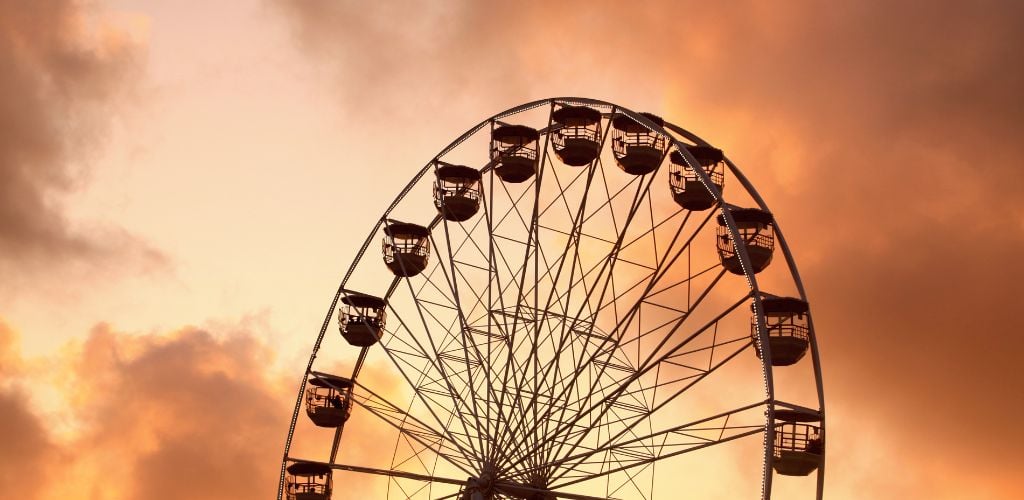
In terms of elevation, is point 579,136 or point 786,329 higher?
point 579,136


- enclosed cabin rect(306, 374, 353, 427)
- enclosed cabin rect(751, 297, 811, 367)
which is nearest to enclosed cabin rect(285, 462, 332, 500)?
enclosed cabin rect(306, 374, 353, 427)

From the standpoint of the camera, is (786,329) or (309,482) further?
(309,482)

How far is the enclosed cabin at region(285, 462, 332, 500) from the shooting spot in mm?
43312

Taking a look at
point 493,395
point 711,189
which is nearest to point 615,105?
point 711,189

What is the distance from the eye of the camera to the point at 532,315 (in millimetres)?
40844

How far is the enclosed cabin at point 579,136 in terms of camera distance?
41.4 meters

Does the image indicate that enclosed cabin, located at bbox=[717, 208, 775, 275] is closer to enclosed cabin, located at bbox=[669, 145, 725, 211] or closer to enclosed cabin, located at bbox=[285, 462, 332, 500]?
enclosed cabin, located at bbox=[669, 145, 725, 211]

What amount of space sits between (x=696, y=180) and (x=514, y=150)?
17.4ft

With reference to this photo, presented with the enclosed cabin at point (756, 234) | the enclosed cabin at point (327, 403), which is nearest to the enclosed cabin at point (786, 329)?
the enclosed cabin at point (756, 234)

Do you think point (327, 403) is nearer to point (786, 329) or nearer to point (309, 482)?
point (309, 482)

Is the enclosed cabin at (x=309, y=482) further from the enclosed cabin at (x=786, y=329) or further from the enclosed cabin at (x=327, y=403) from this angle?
the enclosed cabin at (x=786, y=329)

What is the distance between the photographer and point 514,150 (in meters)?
43.1

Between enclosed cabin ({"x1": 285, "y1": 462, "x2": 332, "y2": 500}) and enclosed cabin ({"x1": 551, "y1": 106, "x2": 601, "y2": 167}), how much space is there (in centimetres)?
947

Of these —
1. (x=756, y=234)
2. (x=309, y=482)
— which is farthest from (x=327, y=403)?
(x=756, y=234)
